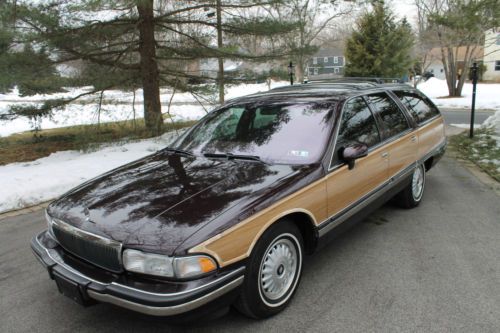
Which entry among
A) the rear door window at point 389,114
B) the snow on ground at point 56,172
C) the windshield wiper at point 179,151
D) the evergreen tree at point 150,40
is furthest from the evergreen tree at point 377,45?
the windshield wiper at point 179,151

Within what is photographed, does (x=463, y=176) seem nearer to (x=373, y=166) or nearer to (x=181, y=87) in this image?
(x=373, y=166)

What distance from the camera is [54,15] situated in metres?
8.09

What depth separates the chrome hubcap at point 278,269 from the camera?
9.11 ft

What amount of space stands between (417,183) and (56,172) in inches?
227

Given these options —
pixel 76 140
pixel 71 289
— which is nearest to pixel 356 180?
pixel 71 289

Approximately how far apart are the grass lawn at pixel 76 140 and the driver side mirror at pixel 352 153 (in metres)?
7.13

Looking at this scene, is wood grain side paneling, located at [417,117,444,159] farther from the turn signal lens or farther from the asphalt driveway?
the turn signal lens

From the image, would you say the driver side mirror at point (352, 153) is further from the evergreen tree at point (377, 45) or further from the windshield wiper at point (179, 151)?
the evergreen tree at point (377, 45)

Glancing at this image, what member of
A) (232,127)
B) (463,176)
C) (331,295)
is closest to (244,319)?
(331,295)

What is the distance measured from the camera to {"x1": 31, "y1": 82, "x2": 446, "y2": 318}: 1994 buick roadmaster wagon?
2.35 metres

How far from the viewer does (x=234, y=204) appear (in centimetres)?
262

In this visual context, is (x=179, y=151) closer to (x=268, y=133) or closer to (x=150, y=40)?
(x=268, y=133)

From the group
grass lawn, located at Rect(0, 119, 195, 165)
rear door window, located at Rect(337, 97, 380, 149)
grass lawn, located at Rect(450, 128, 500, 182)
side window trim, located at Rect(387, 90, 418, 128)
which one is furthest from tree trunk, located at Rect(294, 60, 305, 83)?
rear door window, located at Rect(337, 97, 380, 149)

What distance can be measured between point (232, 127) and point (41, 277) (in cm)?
223
